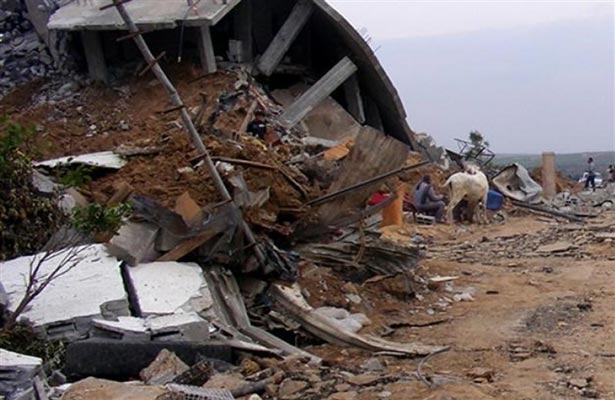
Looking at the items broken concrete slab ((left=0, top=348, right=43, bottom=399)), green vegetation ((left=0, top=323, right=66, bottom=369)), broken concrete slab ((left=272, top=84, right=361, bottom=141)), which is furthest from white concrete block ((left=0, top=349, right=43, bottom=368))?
broken concrete slab ((left=272, top=84, right=361, bottom=141))

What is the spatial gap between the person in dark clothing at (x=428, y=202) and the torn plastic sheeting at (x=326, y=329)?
9644 millimetres

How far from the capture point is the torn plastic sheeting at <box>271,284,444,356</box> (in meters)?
6.61

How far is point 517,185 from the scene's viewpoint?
20703 mm

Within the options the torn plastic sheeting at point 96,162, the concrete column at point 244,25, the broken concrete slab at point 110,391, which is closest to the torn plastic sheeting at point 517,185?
the concrete column at point 244,25

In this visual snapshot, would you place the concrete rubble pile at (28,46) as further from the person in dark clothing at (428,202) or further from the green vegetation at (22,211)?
the green vegetation at (22,211)

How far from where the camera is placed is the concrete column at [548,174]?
2250 cm

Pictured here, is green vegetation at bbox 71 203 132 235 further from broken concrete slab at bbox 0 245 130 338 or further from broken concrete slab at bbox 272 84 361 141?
broken concrete slab at bbox 272 84 361 141

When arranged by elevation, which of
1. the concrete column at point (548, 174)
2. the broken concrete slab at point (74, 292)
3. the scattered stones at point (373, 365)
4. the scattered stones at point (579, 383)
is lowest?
the concrete column at point (548, 174)

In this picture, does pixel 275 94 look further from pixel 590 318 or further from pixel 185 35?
pixel 590 318

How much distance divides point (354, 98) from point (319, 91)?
1.61 metres

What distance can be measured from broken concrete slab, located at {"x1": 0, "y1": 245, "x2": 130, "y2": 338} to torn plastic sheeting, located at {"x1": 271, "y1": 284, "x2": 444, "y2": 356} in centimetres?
138

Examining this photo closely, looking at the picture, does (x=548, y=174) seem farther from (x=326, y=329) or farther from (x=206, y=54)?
(x=326, y=329)

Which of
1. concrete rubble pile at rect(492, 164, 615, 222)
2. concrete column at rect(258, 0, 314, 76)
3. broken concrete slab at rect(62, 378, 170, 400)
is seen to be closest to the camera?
broken concrete slab at rect(62, 378, 170, 400)

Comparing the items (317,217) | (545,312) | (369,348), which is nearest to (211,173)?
(317,217)
